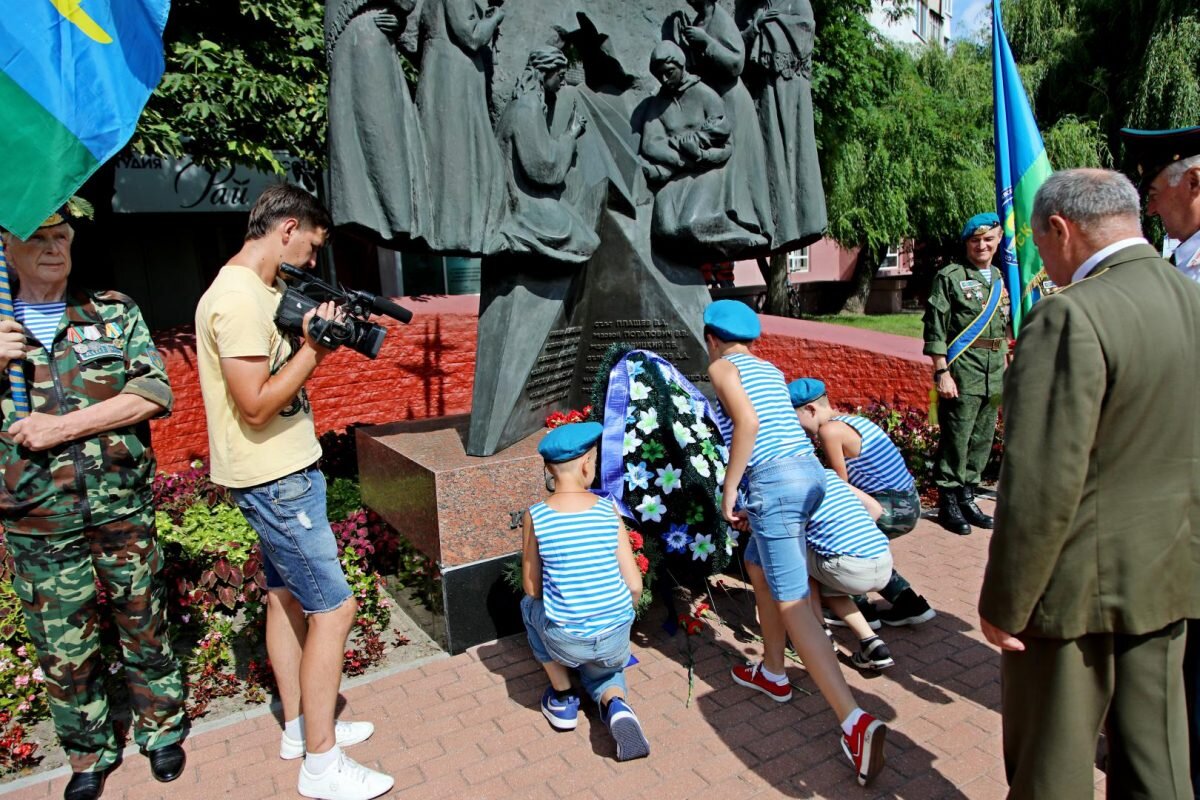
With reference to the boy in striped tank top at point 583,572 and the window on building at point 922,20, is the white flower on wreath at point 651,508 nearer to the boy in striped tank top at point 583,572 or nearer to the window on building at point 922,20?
the boy in striped tank top at point 583,572

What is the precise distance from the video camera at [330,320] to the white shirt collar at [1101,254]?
2040 millimetres

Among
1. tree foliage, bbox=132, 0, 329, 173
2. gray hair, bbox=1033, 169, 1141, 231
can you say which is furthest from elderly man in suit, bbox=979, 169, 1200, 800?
tree foliage, bbox=132, 0, 329, 173

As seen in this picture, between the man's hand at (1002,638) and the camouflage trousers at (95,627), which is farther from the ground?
the man's hand at (1002,638)

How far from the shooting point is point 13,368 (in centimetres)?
268

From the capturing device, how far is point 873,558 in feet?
10.8

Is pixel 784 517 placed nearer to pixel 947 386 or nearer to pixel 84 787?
pixel 84 787

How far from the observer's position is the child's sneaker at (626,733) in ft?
9.70

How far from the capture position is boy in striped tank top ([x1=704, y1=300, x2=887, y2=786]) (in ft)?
9.52

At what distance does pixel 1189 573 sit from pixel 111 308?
343 cm

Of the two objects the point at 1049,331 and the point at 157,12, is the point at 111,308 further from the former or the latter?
the point at 1049,331

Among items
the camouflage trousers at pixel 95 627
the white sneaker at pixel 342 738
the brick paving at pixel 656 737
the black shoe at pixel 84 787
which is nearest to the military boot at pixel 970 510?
the brick paving at pixel 656 737

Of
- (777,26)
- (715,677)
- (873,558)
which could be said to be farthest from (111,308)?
(777,26)

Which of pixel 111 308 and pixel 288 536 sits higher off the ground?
pixel 111 308

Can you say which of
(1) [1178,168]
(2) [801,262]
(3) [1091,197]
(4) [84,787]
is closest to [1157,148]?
(1) [1178,168]
